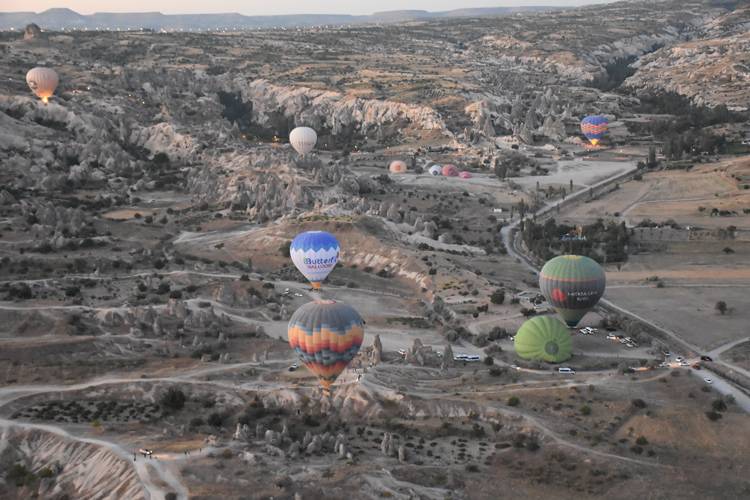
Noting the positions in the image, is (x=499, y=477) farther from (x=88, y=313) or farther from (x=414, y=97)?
(x=414, y=97)

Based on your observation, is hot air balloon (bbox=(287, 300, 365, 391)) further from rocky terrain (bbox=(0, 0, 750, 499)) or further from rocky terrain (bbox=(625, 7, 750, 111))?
rocky terrain (bbox=(625, 7, 750, 111))

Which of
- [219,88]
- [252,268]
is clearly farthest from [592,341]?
[219,88]

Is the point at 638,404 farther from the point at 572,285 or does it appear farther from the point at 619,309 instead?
the point at 619,309

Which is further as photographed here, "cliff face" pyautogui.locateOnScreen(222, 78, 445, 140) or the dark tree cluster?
"cliff face" pyautogui.locateOnScreen(222, 78, 445, 140)

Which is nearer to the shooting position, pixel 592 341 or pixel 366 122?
pixel 592 341

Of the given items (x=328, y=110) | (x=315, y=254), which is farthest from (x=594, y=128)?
(x=315, y=254)

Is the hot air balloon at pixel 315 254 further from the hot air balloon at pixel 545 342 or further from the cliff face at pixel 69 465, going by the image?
the cliff face at pixel 69 465

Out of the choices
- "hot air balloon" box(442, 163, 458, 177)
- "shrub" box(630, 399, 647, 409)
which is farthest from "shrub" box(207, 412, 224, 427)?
"hot air balloon" box(442, 163, 458, 177)
